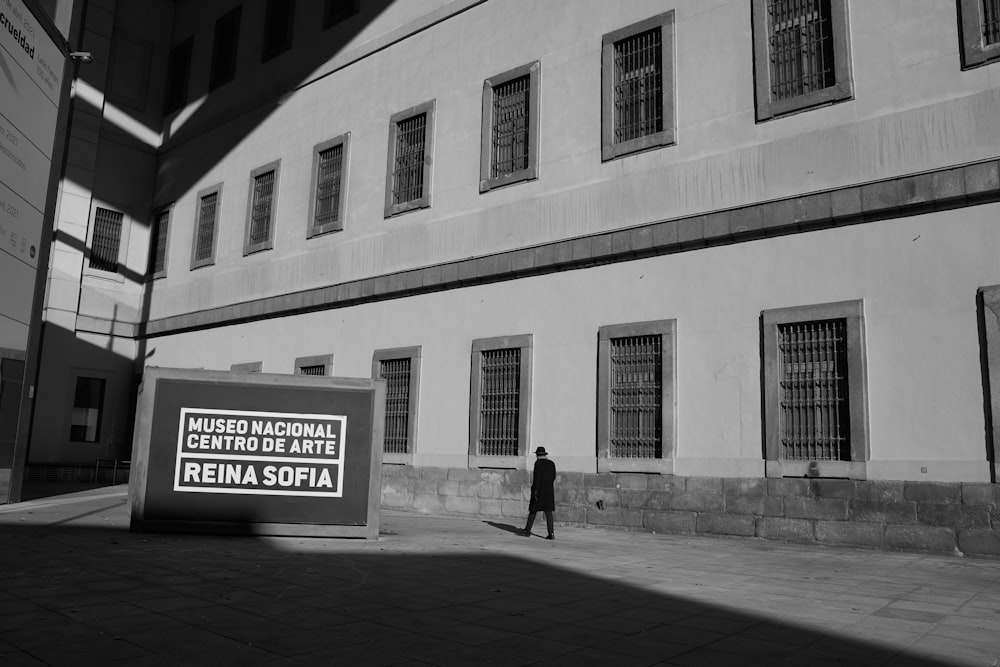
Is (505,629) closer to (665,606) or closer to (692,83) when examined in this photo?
(665,606)

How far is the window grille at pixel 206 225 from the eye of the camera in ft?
80.9

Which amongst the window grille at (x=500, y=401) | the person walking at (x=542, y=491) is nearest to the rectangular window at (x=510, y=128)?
the window grille at (x=500, y=401)

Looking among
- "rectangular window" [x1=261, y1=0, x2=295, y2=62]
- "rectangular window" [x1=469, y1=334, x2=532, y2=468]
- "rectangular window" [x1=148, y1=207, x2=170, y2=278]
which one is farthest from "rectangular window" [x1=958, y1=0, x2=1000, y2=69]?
"rectangular window" [x1=148, y1=207, x2=170, y2=278]

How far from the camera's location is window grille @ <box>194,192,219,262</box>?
2466 centimetres

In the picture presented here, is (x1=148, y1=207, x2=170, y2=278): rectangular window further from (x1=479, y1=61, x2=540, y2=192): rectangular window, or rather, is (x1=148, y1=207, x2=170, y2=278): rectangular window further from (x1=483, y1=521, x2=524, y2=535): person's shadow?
(x1=483, y1=521, x2=524, y2=535): person's shadow

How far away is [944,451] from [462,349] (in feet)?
29.8

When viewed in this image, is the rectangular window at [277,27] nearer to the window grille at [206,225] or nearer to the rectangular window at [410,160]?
the window grille at [206,225]

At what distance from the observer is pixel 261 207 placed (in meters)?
23.1

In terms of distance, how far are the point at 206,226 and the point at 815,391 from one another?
742 inches

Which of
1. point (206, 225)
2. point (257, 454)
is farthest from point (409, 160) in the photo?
point (257, 454)

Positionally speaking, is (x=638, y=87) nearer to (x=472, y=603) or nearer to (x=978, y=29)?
(x=978, y=29)

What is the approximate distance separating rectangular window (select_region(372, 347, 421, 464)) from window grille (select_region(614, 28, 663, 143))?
6.46 meters

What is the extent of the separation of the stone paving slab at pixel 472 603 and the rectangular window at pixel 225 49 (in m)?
17.4

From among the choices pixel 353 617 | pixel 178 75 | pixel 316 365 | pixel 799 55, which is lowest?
pixel 353 617
